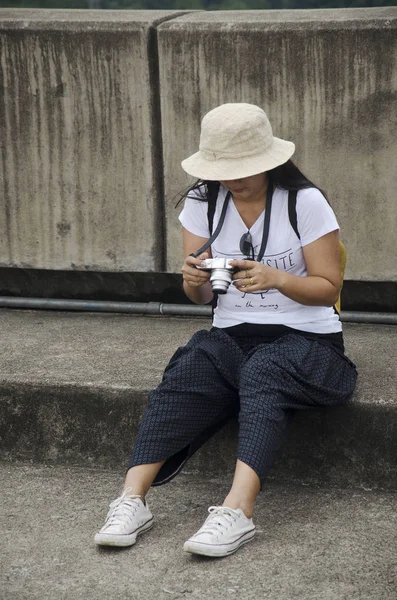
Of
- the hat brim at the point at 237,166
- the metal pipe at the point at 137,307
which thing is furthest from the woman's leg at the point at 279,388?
the metal pipe at the point at 137,307

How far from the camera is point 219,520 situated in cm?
311

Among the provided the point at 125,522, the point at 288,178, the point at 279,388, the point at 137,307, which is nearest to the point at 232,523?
the point at 125,522

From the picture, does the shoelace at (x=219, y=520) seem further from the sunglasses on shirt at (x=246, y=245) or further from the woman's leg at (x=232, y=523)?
the sunglasses on shirt at (x=246, y=245)

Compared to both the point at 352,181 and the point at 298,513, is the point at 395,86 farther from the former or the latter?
the point at 298,513

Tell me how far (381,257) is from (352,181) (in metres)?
0.35

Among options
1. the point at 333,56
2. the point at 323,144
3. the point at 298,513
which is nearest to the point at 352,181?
the point at 323,144

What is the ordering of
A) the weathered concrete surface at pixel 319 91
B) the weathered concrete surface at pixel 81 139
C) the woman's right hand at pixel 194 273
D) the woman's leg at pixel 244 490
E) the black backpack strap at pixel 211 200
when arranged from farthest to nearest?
the weathered concrete surface at pixel 81 139 < the weathered concrete surface at pixel 319 91 < the black backpack strap at pixel 211 200 < the woman's right hand at pixel 194 273 < the woman's leg at pixel 244 490

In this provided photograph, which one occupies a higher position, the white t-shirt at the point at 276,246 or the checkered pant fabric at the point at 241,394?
the white t-shirt at the point at 276,246

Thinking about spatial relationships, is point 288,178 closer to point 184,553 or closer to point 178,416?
point 178,416

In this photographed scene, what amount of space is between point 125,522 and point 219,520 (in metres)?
0.29

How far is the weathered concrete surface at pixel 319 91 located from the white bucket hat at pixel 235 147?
1018 mm

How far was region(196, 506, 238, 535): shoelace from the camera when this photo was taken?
3.08m

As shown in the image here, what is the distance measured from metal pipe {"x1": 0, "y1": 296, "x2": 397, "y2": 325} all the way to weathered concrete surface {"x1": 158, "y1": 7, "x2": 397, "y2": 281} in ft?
0.59

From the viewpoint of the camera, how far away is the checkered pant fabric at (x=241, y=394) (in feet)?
10.6
